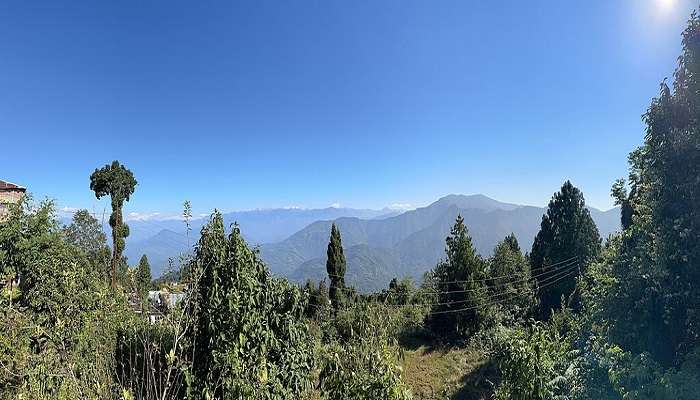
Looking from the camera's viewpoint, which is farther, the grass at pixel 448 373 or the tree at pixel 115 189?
the tree at pixel 115 189

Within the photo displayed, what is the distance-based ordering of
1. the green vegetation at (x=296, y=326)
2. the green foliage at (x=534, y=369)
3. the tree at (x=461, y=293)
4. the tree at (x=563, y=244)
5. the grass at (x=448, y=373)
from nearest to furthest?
the green vegetation at (x=296, y=326) < the green foliage at (x=534, y=369) < the grass at (x=448, y=373) < the tree at (x=461, y=293) < the tree at (x=563, y=244)

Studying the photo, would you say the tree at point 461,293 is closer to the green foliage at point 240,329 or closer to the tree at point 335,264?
the tree at point 335,264

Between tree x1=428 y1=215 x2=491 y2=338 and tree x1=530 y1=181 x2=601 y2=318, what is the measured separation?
19.0 feet

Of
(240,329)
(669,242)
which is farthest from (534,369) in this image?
(240,329)

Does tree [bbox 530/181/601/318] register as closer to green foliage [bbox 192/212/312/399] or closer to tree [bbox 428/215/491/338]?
tree [bbox 428/215/491/338]

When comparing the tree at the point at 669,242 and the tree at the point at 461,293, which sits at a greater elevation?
the tree at the point at 669,242

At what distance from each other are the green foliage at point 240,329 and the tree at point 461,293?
53.8ft

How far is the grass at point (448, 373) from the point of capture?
13.3 meters

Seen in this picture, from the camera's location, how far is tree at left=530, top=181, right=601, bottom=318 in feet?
76.2

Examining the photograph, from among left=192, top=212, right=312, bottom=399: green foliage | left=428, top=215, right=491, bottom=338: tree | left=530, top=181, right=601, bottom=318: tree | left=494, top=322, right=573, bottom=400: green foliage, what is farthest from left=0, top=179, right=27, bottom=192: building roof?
left=530, top=181, right=601, bottom=318: tree

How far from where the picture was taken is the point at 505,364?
505 cm

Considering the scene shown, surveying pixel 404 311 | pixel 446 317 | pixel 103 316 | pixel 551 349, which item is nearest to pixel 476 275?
pixel 446 317

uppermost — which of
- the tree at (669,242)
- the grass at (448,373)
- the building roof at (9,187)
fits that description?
the building roof at (9,187)

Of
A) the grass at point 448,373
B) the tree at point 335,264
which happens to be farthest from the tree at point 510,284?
the tree at point 335,264
